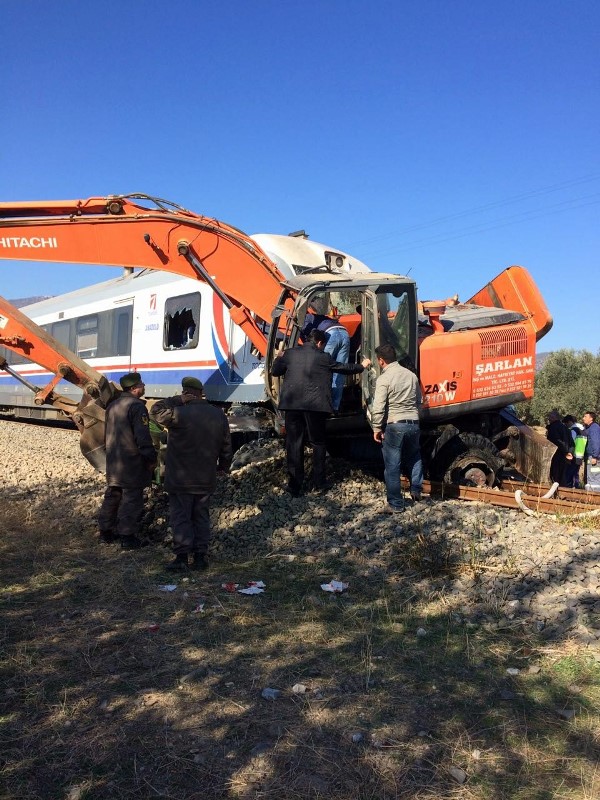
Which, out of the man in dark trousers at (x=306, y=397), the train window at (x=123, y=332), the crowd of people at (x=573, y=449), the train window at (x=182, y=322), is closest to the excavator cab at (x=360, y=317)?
the man in dark trousers at (x=306, y=397)

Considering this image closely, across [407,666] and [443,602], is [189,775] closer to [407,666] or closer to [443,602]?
[407,666]

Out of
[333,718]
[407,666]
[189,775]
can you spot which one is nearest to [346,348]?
[407,666]

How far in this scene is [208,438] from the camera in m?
5.96

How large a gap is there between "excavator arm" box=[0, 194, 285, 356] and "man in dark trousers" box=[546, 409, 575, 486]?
610cm

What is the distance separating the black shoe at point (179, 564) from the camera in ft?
19.1

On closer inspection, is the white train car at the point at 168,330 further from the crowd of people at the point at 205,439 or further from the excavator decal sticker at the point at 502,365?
the excavator decal sticker at the point at 502,365

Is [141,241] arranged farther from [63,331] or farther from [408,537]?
[63,331]

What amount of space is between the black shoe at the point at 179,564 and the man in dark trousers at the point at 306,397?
1.79m

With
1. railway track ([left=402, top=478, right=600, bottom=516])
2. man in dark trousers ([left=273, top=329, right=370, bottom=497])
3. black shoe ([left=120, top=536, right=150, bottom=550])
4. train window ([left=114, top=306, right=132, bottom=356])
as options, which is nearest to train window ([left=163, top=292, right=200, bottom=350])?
train window ([left=114, top=306, right=132, bottom=356])

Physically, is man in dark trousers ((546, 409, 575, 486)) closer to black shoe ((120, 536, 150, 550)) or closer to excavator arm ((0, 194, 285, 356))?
excavator arm ((0, 194, 285, 356))

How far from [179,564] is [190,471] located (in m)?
0.84

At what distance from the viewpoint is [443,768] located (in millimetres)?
2947

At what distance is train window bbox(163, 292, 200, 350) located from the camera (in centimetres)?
1118

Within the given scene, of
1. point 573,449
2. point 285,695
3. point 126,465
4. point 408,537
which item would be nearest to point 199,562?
point 126,465
